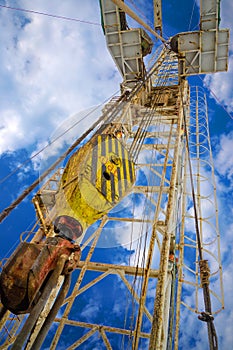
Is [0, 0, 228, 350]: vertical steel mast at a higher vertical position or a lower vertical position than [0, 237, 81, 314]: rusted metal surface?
higher

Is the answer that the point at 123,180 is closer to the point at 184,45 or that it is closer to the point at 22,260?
the point at 22,260

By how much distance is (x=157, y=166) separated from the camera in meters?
6.27

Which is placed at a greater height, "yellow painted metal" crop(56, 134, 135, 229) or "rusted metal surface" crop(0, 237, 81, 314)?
"yellow painted metal" crop(56, 134, 135, 229)

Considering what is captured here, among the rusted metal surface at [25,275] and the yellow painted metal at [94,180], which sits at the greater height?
the yellow painted metal at [94,180]

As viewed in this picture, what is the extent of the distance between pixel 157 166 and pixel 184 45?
12.4ft

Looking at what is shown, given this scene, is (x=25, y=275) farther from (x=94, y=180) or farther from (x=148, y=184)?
(x=148, y=184)

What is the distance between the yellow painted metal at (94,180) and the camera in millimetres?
2084

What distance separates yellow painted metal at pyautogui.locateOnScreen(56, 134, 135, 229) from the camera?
208 cm

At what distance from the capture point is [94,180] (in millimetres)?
2246

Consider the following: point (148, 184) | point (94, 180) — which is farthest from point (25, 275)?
point (148, 184)

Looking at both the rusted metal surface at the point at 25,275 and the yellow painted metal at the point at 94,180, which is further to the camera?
the yellow painted metal at the point at 94,180

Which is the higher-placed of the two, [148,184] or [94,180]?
[148,184]

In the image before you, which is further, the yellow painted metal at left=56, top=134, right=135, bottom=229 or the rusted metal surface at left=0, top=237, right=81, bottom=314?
the yellow painted metal at left=56, top=134, right=135, bottom=229

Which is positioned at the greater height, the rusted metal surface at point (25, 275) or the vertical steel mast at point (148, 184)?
the vertical steel mast at point (148, 184)
